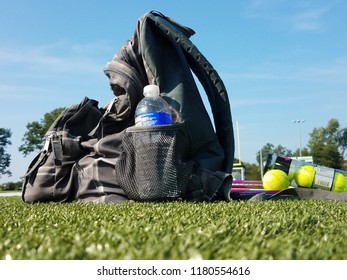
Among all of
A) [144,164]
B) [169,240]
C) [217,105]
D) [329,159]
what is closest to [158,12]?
[217,105]

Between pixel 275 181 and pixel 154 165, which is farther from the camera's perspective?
pixel 275 181

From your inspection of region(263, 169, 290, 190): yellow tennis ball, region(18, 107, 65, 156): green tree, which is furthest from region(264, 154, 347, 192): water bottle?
region(18, 107, 65, 156): green tree

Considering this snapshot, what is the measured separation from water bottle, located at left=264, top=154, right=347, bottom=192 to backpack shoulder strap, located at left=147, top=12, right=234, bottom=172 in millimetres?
2630

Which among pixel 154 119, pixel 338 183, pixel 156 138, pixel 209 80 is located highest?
pixel 209 80

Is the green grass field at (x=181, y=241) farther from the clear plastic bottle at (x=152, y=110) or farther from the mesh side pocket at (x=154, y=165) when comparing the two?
the clear plastic bottle at (x=152, y=110)

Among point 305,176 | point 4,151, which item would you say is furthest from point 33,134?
point 305,176

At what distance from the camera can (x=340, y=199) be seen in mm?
3299

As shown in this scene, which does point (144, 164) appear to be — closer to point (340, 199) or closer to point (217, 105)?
point (217, 105)

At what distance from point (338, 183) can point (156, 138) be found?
377cm

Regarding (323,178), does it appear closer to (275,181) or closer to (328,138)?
(275,181)

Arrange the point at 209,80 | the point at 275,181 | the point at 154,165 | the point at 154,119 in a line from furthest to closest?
the point at 275,181
the point at 209,80
the point at 154,119
the point at 154,165

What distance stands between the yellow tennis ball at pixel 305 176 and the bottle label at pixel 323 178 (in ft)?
0.20

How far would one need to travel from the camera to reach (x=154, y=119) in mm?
2807

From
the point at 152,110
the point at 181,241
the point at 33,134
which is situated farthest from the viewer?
the point at 33,134
